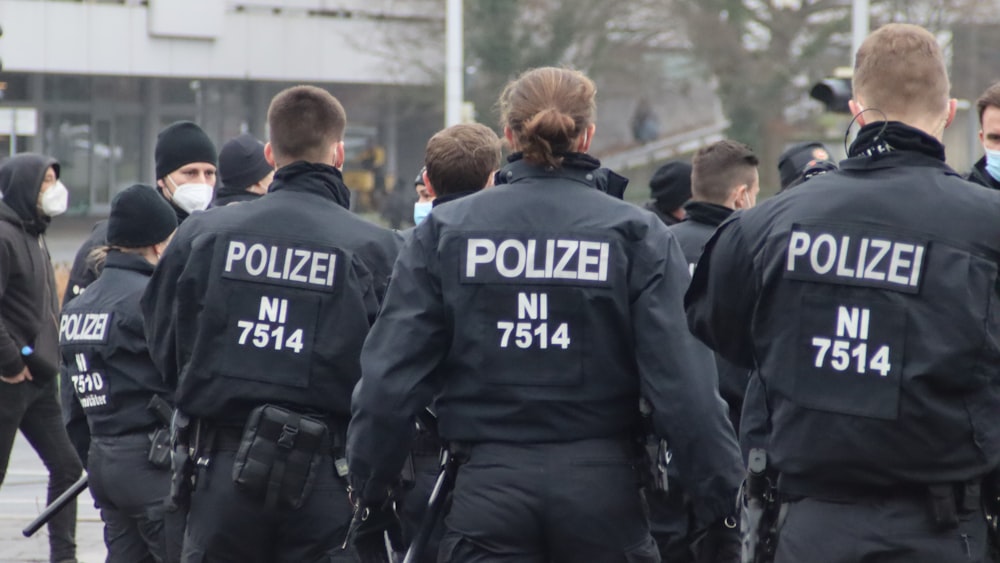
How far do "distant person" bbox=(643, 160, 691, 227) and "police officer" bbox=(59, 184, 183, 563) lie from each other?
9.27 feet

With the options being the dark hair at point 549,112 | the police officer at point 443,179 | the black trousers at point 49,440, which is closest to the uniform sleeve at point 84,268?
the black trousers at point 49,440

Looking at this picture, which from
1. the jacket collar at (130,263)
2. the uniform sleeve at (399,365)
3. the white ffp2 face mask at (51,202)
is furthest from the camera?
the white ffp2 face mask at (51,202)

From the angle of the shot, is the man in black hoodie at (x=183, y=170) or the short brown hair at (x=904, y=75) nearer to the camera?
the short brown hair at (x=904, y=75)

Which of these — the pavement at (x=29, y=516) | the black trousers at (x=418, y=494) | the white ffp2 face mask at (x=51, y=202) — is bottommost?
the pavement at (x=29, y=516)

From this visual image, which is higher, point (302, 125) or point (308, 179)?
point (302, 125)

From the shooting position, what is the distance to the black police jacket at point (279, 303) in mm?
4527

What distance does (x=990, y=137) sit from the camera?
5.20 meters

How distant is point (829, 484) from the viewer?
3.46 meters

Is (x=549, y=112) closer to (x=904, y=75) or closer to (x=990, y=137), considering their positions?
(x=904, y=75)

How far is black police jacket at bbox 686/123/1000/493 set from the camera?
11.0 feet

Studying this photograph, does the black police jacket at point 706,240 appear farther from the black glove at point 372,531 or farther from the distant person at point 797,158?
the black glove at point 372,531

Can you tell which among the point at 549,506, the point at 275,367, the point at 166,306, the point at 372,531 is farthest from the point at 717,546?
the point at 166,306

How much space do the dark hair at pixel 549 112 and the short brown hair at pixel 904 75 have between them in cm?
85

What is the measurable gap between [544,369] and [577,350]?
103mm
